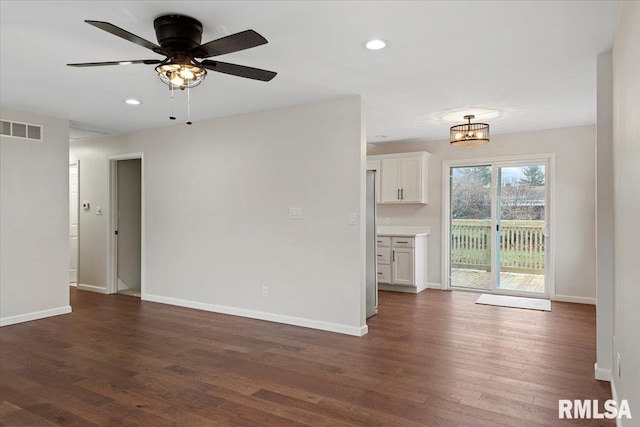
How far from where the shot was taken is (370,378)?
121 inches

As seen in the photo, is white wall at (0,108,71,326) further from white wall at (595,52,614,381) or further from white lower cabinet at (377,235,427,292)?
white wall at (595,52,614,381)

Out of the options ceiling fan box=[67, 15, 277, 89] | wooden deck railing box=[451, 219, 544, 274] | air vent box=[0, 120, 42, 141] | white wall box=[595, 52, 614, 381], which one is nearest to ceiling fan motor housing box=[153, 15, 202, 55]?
ceiling fan box=[67, 15, 277, 89]

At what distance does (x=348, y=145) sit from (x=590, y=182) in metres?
3.64

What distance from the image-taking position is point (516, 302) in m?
5.65

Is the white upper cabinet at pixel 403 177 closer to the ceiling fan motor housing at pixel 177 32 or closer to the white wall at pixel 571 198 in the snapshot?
the white wall at pixel 571 198

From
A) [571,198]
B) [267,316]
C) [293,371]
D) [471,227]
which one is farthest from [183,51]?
[571,198]

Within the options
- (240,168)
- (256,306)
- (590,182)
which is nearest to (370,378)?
(256,306)

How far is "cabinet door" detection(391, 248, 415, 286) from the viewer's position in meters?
6.27

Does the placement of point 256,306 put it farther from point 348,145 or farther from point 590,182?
point 590,182

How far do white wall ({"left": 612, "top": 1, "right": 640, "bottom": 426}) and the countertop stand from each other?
3962 mm

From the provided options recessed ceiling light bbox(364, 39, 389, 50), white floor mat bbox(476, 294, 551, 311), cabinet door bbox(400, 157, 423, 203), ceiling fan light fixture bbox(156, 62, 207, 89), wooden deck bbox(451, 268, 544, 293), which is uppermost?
recessed ceiling light bbox(364, 39, 389, 50)

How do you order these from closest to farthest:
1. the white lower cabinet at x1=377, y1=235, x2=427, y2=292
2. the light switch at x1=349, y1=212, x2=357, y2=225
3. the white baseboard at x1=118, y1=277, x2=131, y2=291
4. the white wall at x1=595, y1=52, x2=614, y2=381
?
the white wall at x1=595, y1=52, x2=614, y2=381, the light switch at x1=349, y1=212, x2=357, y2=225, the white lower cabinet at x1=377, y1=235, x2=427, y2=292, the white baseboard at x1=118, y1=277, x2=131, y2=291

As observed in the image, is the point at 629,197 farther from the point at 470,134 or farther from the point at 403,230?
the point at 403,230

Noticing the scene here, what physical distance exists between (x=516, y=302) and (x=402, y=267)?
1.64 m
